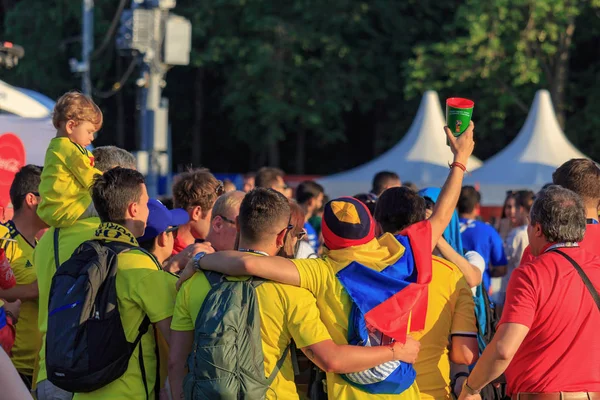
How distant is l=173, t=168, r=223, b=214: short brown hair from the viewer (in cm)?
520

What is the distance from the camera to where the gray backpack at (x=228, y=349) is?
3502 millimetres

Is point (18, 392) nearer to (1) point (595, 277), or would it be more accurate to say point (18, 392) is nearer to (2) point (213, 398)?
(2) point (213, 398)

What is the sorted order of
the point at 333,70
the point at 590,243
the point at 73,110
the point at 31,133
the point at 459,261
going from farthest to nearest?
the point at 333,70 < the point at 31,133 < the point at 459,261 < the point at 590,243 < the point at 73,110

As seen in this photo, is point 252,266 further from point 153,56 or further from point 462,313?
point 153,56

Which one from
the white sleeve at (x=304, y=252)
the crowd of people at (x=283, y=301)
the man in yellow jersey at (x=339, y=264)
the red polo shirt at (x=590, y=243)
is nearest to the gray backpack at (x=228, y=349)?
the crowd of people at (x=283, y=301)

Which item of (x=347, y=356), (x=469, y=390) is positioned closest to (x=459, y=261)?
(x=469, y=390)

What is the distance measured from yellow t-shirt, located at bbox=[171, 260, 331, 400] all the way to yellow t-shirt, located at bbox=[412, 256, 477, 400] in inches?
28.6

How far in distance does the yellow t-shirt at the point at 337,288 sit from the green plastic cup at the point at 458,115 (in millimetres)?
839

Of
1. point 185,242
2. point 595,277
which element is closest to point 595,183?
point 595,277

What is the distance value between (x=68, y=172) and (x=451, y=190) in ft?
5.85

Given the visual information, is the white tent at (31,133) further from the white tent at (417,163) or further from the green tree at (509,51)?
the green tree at (509,51)

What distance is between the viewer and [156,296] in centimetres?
378

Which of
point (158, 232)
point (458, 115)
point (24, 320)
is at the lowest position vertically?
point (24, 320)

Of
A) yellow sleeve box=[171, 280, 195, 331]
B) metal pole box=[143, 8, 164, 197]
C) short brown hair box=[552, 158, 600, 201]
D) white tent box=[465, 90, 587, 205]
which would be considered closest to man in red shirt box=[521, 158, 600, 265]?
short brown hair box=[552, 158, 600, 201]
